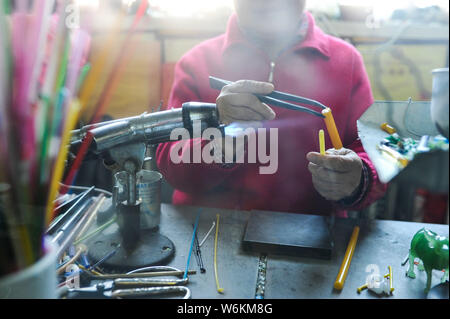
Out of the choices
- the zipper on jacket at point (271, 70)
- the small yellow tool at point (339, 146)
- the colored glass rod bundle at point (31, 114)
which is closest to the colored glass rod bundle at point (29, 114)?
the colored glass rod bundle at point (31, 114)

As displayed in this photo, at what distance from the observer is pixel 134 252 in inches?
21.6

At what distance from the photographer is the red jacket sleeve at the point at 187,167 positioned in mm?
783

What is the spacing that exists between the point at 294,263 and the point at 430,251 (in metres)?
0.17

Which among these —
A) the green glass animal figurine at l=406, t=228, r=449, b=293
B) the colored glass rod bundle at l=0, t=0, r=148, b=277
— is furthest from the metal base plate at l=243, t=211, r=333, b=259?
the colored glass rod bundle at l=0, t=0, r=148, b=277

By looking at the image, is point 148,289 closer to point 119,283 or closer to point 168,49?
point 119,283

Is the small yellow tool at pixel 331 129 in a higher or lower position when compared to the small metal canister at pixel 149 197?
higher

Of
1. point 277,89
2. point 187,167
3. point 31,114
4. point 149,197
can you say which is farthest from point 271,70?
point 31,114

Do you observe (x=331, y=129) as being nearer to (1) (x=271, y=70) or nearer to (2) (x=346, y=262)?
(2) (x=346, y=262)

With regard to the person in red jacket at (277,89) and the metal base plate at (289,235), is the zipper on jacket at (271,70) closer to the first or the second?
the person in red jacket at (277,89)

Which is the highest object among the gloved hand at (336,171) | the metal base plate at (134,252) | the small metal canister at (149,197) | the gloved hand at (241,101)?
the gloved hand at (241,101)

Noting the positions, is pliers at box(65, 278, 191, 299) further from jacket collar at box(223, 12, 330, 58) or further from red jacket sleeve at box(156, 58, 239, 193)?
jacket collar at box(223, 12, 330, 58)

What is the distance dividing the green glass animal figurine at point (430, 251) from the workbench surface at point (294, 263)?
0.03 metres
